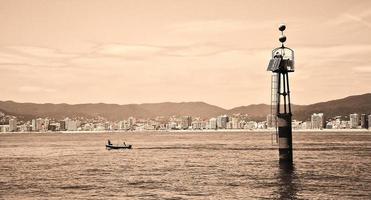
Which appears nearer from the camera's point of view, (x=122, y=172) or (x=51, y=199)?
(x=51, y=199)

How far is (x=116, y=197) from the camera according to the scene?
50.2 meters

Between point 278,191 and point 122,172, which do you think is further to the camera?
point 122,172

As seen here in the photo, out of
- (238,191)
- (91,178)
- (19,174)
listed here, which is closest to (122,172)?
(91,178)

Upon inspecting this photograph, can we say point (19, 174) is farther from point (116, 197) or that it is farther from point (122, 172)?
point (116, 197)

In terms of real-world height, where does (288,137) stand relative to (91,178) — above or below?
above

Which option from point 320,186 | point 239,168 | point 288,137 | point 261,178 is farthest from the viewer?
point 239,168

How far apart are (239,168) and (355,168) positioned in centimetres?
1824

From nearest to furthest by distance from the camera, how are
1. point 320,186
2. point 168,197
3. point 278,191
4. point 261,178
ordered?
point 168,197 < point 278,191 < point 320,186 < point 261,178

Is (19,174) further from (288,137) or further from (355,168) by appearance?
(355,168)

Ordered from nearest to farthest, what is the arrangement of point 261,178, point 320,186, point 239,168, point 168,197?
point 168,197 → point 320,186 → point 261,178 → point 239,168

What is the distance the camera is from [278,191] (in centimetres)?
5331

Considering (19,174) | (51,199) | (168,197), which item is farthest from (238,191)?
(19,174)

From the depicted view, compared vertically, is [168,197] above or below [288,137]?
below

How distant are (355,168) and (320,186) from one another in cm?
2428
